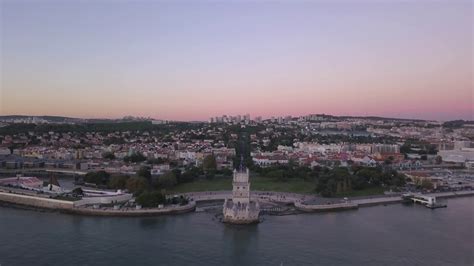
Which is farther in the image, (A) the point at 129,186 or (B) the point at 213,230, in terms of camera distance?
(A) the point at 129,186

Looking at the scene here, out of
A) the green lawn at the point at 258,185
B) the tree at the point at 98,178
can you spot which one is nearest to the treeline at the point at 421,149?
the green lawn at the point at 258,185

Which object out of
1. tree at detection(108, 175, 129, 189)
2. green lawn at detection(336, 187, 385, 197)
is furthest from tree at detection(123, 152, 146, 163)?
green lawn at detection(336, 187, 385, 197)

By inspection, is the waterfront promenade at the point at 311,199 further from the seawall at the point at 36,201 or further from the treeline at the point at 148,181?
the seawall at the point at 36,201

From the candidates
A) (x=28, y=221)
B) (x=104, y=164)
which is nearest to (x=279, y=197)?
(x=28, y=221)

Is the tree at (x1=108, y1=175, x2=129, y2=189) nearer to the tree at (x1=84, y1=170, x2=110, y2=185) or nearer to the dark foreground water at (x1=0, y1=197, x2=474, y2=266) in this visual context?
the tree at (x1=84, y1=170, x2=110, y2=185)

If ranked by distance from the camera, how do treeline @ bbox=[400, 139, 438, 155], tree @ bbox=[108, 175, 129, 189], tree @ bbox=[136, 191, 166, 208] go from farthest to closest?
1. treeline @ bbox=[400, 139, 438, 155]
2. tree @ bbox=[108, 175, 129, 189]
3. tree @ bbox=[136, 191, 166, 208]

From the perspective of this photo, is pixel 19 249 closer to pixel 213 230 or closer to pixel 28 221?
pixel 28 221
